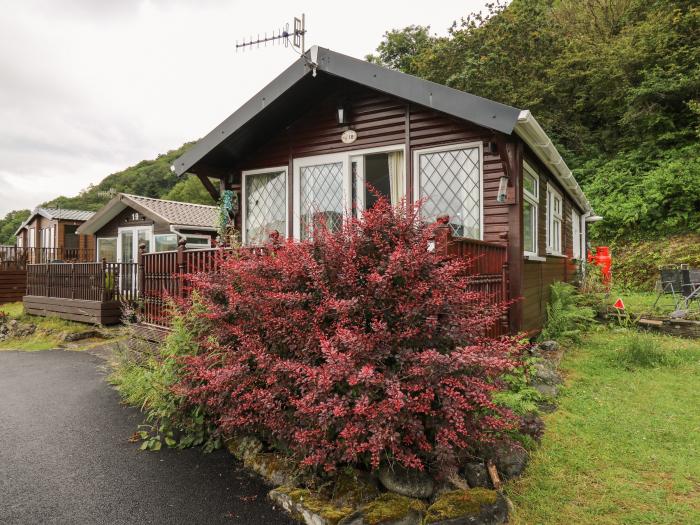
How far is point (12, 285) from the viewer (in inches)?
592

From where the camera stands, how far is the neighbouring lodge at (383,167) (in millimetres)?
5523

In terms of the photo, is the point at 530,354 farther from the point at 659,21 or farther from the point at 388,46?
the point at 388,46

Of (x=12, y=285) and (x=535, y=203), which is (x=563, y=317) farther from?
(x=12, y=285)

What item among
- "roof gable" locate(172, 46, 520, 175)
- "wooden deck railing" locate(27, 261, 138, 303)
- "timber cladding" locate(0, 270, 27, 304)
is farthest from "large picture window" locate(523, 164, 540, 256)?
"timber cladding" locate(0, 270, 27, 304)

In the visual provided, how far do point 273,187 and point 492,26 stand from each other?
15353mm

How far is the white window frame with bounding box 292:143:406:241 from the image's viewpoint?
259 inches

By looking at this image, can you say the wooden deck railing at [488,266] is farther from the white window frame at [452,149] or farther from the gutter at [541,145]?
the gutter at [541,145]

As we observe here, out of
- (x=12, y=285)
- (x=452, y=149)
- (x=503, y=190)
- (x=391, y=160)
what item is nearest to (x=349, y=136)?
(x=391, y=160)

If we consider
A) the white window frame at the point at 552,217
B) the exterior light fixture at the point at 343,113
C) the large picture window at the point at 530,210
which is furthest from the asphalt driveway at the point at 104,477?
the white window frame at the point at 552,217

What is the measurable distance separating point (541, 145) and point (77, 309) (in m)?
10.5

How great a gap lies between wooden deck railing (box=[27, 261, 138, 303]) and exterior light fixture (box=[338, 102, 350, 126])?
567 cm

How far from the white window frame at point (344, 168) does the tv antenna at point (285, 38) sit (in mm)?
1583

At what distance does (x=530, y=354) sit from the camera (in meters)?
5.73

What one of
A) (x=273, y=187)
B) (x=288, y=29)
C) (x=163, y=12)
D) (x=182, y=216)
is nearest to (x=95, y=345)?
(x=273, y=187)
